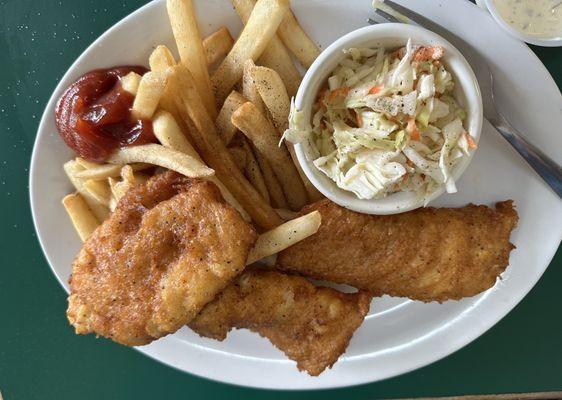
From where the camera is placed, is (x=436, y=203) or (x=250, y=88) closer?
(x=250, y=88)

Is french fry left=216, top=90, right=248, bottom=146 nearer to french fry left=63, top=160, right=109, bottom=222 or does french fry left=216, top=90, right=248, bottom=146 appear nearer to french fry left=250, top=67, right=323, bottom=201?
french fry left=250, top=67, right=323, bottom=201

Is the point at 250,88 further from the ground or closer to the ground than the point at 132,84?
closer to the ground

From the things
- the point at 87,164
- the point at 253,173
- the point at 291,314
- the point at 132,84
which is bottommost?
the point at 291,314

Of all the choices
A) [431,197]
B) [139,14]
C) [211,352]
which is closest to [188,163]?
[139,14]

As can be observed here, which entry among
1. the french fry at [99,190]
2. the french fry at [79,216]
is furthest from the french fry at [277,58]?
the french fry at [79,216]

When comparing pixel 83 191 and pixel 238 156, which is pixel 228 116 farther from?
pixel 83 191

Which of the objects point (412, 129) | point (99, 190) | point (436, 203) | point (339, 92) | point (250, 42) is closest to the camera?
point (412, 129)

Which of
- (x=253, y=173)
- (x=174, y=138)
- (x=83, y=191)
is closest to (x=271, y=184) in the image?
(x=253, y=173)

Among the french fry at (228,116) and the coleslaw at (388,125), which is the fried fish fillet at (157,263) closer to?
the french fry at (228,116)
